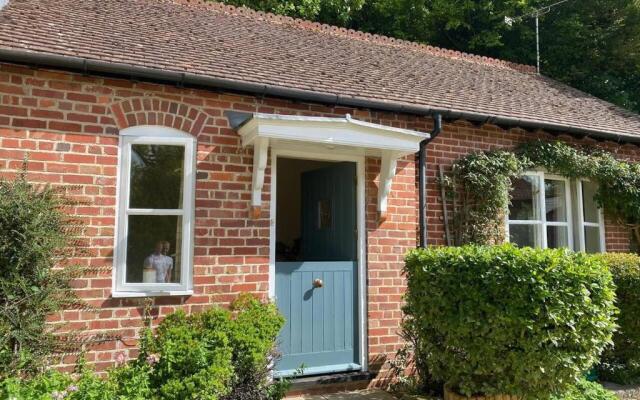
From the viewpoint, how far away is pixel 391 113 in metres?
6.49

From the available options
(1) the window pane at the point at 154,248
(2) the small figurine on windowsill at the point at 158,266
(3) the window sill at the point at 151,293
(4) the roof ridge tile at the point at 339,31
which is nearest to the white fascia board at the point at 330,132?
(1) the window pane at the point at 154,248

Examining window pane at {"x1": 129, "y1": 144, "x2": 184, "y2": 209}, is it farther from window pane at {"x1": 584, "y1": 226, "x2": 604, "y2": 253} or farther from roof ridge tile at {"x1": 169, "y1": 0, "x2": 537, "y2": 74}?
window pane at {"x1": 584, "y1": 226, "x2": 604, "y2": 253}

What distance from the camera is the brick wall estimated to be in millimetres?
4746

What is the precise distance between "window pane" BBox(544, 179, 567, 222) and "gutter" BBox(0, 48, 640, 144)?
2.74 ft

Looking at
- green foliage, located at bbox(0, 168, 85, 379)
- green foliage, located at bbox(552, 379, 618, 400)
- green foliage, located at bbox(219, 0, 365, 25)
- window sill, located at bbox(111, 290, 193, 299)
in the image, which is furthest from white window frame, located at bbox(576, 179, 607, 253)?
green foliage, located at bbox(219, 0, 365, 25)

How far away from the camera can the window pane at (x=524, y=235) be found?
7.17 metres

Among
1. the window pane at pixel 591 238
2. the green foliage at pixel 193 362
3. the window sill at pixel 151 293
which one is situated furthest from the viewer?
the window pane at pixel 591 238

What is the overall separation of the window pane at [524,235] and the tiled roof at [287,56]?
155 cm

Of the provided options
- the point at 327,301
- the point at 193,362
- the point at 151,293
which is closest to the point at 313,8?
the point at 327,301

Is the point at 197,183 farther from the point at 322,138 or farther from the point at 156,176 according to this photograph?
the point at 322,138

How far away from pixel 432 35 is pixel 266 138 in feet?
38.9

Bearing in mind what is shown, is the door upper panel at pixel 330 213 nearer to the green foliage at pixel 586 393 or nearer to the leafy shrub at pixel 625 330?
the green foliage at pixel 586 393

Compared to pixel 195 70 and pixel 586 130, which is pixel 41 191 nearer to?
pixel 195 70

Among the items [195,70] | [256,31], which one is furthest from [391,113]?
[256,31]
